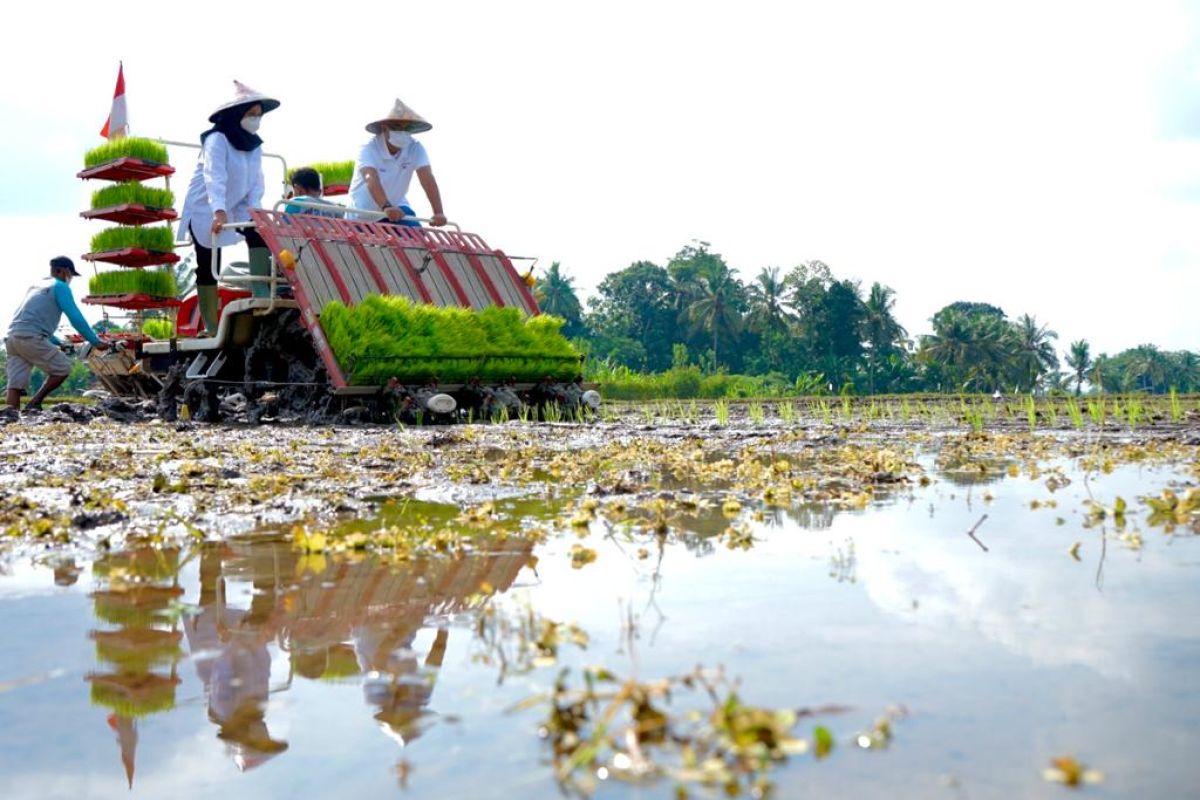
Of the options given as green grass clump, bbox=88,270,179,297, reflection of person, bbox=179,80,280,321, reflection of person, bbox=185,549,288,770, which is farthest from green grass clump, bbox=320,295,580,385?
green grass clump, bbox=88,270,179,297

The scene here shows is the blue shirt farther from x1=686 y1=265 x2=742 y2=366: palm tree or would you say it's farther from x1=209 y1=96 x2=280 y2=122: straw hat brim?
x1=686 y1=265 x2=742 y2=366: palm tree

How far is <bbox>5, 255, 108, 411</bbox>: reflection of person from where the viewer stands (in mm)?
13305

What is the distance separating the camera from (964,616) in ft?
8.04

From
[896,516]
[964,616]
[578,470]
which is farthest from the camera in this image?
[578,470]

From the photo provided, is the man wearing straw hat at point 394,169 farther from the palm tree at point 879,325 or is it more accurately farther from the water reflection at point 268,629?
the palm tree at point 879,325

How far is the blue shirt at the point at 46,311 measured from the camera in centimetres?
1329

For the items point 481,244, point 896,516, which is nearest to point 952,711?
point 896,516

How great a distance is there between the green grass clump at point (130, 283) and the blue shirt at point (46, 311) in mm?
4140

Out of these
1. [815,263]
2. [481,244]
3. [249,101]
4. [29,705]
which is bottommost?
[29,705]

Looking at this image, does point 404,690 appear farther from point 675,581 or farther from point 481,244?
point 481,244

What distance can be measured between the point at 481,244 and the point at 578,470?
783 centimetres

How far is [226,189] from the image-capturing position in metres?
11.5

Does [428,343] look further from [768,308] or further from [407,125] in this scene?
[768,308]

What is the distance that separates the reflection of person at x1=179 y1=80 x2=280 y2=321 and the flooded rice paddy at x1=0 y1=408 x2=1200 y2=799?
265 inches
